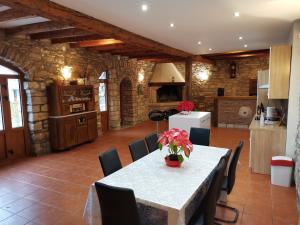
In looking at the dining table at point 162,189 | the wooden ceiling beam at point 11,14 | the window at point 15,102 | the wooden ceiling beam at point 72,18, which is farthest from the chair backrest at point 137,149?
the window at point 15,102

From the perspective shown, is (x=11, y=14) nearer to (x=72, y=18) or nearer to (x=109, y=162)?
(x=72, y=18)

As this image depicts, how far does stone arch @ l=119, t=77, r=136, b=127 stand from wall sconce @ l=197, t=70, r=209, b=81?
362cm

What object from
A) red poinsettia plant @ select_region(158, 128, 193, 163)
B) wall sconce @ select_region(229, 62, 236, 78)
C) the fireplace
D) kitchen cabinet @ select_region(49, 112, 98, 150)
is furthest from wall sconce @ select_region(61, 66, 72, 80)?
wall sconce @ select_region(229, 62, 236, 78)

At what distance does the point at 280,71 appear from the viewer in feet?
12.1

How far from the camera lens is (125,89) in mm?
8727

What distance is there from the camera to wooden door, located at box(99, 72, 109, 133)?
750 centimetres

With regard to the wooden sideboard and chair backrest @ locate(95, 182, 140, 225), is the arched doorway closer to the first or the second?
the wooden sideboard

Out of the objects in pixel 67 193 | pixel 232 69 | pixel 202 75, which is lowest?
pixel 67 193

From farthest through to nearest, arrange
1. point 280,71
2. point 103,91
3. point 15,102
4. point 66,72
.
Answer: point 103,91, point 66,72, point 15,102, point 280,71

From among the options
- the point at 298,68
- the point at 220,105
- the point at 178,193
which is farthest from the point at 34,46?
the point at 220,105

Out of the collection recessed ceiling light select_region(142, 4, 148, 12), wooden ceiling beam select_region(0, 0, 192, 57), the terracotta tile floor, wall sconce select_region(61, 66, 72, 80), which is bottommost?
the terracotta tile floor

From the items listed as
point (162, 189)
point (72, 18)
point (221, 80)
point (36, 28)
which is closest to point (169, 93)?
point (221, 80)

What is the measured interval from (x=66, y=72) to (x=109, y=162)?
4.12 meters

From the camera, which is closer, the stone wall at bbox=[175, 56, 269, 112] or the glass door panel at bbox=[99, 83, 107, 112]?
the glass door panel at bbox=[99, 83, 107, 112]
